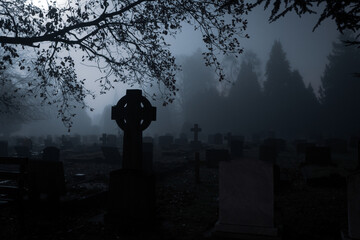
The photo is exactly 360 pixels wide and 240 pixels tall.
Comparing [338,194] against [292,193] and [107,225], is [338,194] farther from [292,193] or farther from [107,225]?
[107,225]

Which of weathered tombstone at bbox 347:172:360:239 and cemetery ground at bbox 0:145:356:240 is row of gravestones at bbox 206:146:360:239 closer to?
cemetery ground at bbox 0:145:356:240

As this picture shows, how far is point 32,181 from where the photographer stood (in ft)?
22.7

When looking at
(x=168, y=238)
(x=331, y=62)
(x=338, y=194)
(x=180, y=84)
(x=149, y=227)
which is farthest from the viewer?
(x=180, y=84)

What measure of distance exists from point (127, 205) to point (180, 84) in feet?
182

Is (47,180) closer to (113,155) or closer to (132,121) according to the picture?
(132,121)

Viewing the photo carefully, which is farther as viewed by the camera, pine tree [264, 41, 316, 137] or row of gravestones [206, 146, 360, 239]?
pine tree [264, 41, 316, 137]

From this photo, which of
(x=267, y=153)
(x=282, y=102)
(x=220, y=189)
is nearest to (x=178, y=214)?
(x=220, y=189)

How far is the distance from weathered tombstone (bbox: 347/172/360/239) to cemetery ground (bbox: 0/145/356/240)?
0.69 m

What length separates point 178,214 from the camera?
6641 millimetres

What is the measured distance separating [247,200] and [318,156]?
10.3 m

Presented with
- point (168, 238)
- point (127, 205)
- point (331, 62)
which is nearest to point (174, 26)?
point (127, 205)

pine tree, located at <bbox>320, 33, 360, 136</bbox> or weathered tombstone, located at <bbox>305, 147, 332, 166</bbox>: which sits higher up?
pine tree, located at <bbox>320, 33, 360, 136</bbox>

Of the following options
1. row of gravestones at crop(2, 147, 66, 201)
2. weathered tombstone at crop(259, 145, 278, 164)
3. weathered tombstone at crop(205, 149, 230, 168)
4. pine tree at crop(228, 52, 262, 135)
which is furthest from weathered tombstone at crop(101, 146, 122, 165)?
pine tree at crop(228, 52, 262, 135)

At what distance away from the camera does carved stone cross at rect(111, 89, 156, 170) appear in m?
6.52
